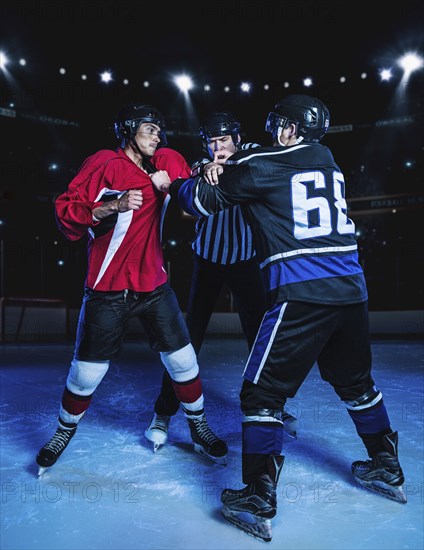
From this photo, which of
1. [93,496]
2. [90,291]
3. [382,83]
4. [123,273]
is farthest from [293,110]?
[382,83]

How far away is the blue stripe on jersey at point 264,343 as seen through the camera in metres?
1.53

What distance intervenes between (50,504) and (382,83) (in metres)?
13.3

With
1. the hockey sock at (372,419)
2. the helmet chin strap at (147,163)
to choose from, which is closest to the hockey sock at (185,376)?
the hockey sock at (372,419)

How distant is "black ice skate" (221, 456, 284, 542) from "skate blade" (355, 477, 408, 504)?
18.1 inches

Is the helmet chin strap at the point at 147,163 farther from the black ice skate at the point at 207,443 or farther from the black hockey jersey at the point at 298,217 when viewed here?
the black ice skate at the point at 207,443

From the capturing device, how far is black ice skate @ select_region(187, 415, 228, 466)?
6.55 ft

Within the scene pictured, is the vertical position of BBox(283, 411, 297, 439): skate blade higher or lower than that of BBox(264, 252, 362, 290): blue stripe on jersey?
lower

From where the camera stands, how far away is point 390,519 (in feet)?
4.97

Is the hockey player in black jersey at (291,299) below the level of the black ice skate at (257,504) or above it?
above

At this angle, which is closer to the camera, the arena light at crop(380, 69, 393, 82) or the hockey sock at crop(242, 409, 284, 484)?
the hockey sock at crop(242, 409, 284, 484)

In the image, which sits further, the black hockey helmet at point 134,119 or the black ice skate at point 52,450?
the black hockey helmet at point 134,119

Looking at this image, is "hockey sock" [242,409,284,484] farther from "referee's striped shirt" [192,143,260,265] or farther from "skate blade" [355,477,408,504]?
"referee's striped shirt" [192,143,260,265]

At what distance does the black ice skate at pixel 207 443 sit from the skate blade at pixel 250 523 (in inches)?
16.9

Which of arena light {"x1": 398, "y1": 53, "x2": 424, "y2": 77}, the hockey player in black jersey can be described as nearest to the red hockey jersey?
the hockey player in black jersey
